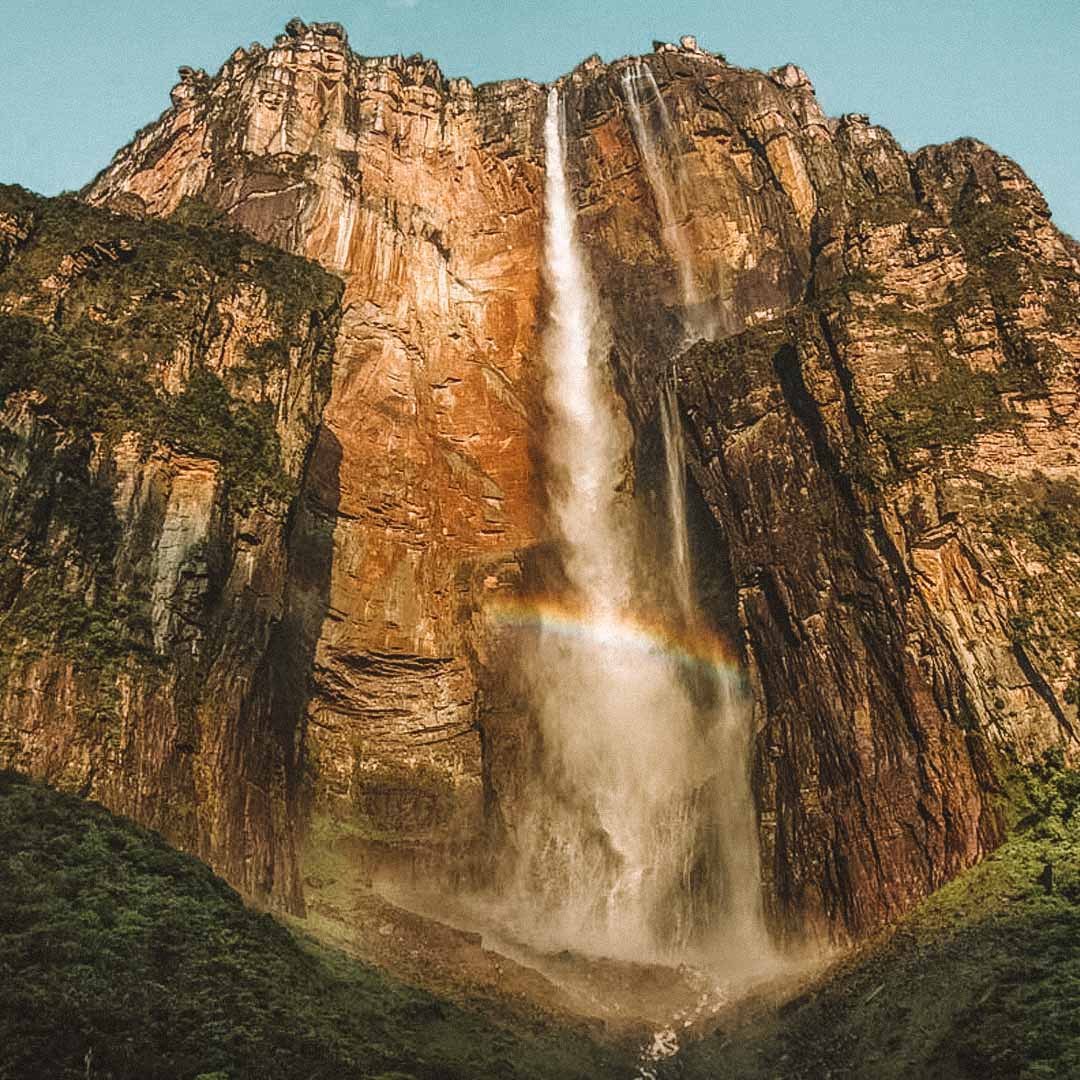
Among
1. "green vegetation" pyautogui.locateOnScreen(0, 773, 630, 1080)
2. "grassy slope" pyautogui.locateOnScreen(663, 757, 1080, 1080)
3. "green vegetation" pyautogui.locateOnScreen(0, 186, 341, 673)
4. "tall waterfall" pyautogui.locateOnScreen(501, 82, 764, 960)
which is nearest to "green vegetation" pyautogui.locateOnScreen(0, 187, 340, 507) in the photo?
"green vegetation" pyautogui.locateOnScreen(0, 186, 341, 673)

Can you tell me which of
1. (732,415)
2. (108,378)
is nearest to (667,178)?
(732,415)

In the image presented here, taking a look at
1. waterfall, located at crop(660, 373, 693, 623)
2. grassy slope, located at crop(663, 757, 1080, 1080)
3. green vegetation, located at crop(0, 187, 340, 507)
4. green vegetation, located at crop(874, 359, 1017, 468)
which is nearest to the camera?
grassy slope, located at crop(663, 757, 1080, 1080)

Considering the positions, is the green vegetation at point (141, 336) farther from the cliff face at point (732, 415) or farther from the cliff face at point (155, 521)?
the cliff face at point (732, 415)

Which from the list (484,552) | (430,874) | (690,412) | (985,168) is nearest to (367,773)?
(430,874)

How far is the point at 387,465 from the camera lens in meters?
32.8

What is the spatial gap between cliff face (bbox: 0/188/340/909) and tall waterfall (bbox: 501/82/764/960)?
26.5ft

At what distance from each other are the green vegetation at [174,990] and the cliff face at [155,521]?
7.54ft

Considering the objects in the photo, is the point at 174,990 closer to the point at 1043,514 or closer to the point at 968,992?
the point at 968,992

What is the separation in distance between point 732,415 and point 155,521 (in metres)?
16.9

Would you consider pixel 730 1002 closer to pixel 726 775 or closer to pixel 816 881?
pixel 816 881

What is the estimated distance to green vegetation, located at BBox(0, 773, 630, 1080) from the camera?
11031 millimetres

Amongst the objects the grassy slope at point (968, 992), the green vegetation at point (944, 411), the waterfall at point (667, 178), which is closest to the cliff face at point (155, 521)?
the grassy slope at point (968, 992)

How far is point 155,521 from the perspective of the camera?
869 inches

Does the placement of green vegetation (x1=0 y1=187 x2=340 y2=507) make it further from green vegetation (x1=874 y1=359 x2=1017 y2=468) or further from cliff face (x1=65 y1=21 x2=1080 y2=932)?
green vegetation (x1=874 y1=359 x2=1017 y2=468)
